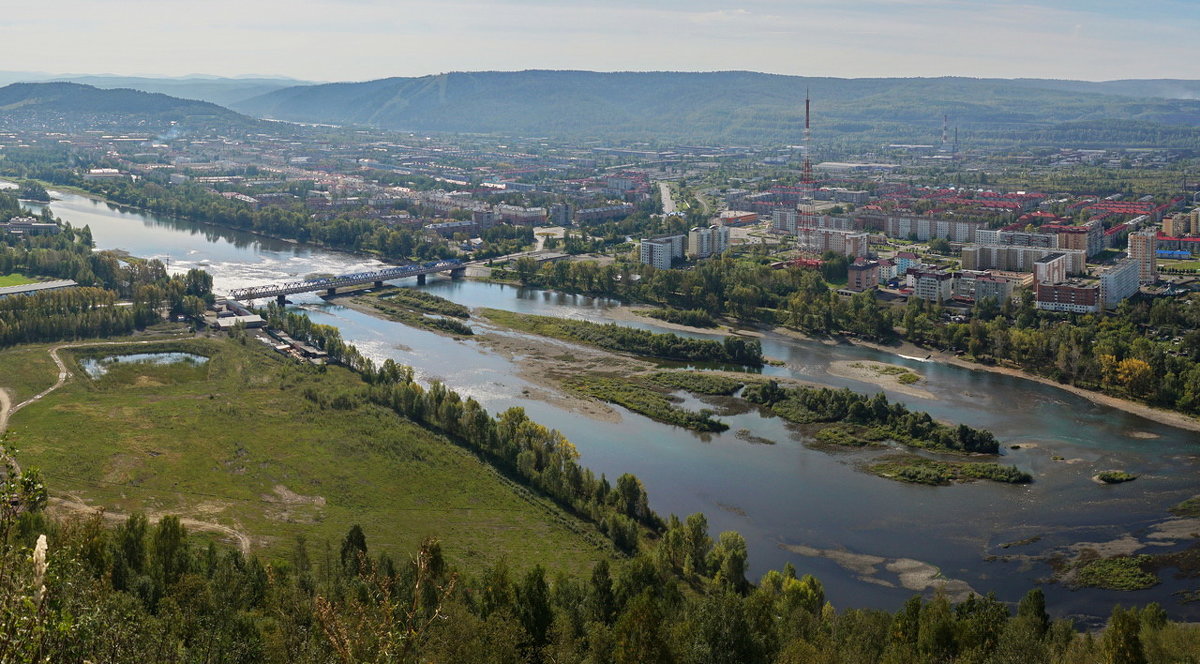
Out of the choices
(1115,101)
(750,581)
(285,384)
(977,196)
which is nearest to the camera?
(750,581)

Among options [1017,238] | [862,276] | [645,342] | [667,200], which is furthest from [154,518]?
[667,200]

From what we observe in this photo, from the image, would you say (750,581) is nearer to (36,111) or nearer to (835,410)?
(835,410)

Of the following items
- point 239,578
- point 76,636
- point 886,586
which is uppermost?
point 76,636

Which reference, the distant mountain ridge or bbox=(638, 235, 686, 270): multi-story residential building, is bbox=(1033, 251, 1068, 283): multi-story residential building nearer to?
bbox=(638, 235, 686, 270): multi-story residential building

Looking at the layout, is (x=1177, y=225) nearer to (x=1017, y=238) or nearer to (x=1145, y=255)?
(x=1017, y=238)

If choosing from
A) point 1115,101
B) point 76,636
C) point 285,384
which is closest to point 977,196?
point 285,384

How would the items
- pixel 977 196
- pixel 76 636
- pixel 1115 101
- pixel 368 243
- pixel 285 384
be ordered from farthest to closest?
pixel 1115 101 < pixel 977 196 < pixel 368 243 < pixel 285 384 < pixel 76 636

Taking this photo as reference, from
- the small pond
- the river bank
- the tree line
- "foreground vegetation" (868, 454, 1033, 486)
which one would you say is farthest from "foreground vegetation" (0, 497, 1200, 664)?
the small pond
